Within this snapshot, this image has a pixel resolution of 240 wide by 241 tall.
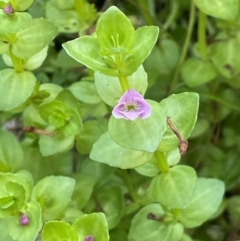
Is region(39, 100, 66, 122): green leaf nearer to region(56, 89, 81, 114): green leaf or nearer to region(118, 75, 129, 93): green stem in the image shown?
region(56, 89, 81, 114): green leaf

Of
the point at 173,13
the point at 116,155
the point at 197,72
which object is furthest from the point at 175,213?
the point at 173,13

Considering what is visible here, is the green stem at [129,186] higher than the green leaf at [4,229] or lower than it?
lower

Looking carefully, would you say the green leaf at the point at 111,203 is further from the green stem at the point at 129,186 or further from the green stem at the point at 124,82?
the green stem at the point at 124,82

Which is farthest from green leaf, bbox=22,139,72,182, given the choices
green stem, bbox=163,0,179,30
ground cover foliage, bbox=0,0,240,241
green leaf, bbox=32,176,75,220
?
green stem, bbox=163,0,179,30

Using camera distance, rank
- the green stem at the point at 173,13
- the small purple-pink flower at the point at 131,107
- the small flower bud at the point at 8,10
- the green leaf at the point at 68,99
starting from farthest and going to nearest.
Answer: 1. the green stem at the point at 173,13
2. the green leaf at the point at 68,99
3. the small flower bud at the point at 8,10
4. the small purple-pink flower at the point at 131,107

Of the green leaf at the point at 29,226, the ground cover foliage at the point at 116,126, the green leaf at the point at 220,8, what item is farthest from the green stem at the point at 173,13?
the green leaf at the point at 29,226

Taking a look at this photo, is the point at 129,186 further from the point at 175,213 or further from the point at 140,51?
the point at 140,51

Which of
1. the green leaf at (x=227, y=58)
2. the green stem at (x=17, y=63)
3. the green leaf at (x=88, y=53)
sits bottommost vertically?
the green leaf at (x=227, y=58)

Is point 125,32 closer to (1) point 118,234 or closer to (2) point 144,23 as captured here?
(1) point 118,234
